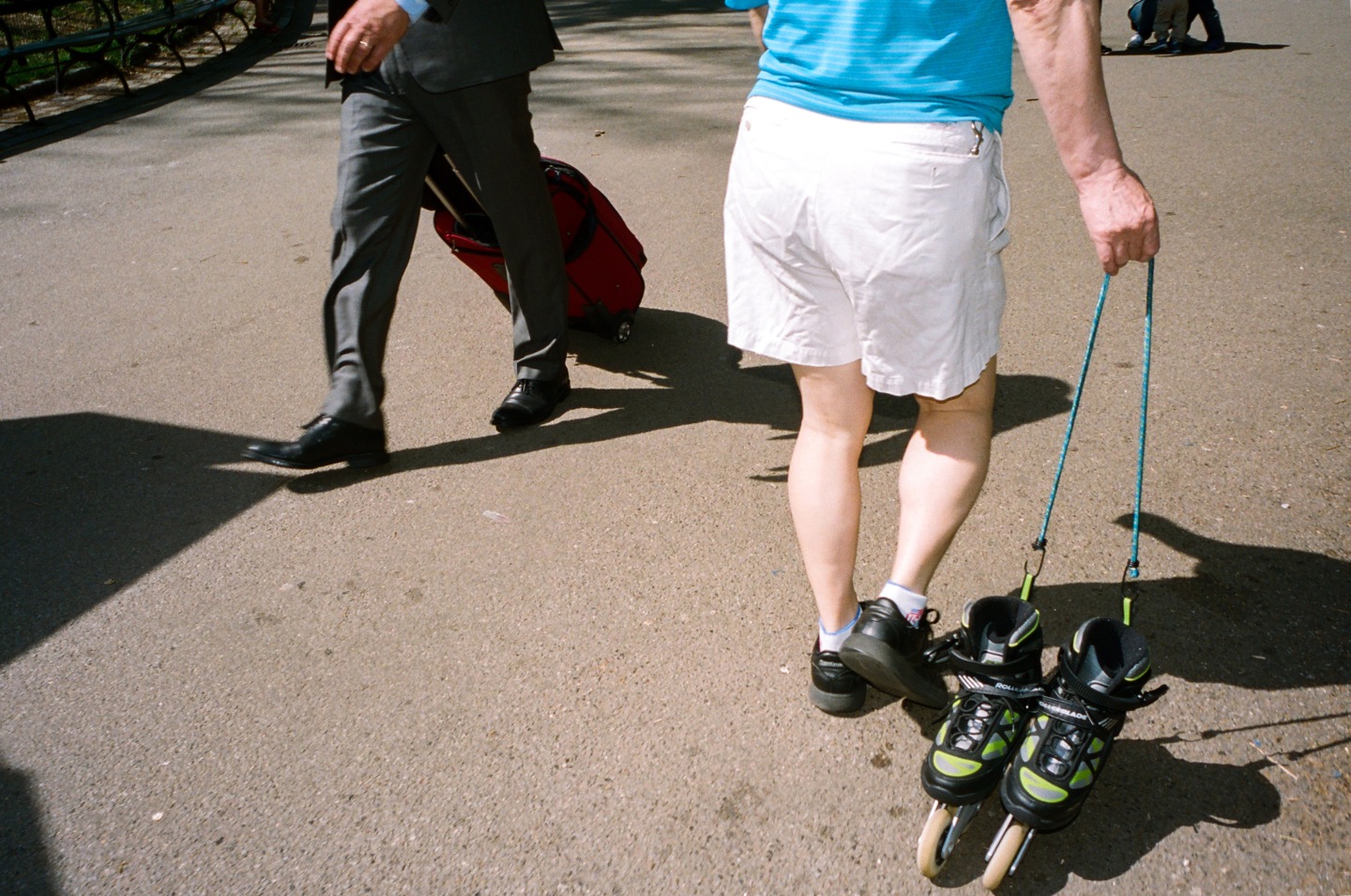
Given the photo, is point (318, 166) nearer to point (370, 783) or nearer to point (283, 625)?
point (283, 625)

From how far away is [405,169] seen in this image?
10.7ft

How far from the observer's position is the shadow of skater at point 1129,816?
6.46 ft

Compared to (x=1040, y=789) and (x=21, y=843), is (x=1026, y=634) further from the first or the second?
(x=21, y=843)

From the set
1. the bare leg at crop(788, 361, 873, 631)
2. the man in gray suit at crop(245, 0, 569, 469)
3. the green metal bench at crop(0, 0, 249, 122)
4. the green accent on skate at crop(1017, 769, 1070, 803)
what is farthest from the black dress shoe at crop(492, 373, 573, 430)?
the green metal bench at crop(0, 0, 249, 122)

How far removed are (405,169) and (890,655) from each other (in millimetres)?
2152

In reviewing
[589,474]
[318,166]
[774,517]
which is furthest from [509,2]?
[318,166]

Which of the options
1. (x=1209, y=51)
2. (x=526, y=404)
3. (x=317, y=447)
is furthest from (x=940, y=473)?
(x=1209, y=51)

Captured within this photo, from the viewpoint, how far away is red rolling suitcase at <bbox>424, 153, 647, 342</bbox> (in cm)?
377

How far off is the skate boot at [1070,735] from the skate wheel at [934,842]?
87mm

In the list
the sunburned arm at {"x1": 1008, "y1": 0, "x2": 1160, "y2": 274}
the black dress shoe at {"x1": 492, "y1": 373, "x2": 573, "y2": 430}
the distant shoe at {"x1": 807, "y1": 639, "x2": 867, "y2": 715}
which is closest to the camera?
the sunburned arm at {"x1": 1008, "y1": 0, "x2": 1160, "y2": 274}

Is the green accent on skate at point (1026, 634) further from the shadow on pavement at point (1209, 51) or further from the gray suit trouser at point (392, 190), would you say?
the shadow on pavement at point (1209, 51)

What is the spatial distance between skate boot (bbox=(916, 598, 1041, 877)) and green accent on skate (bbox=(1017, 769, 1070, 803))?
2.6 inches

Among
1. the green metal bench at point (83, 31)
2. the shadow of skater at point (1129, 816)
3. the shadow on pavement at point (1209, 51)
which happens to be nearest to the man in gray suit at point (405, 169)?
the shadow of skater at point (1129, 816)

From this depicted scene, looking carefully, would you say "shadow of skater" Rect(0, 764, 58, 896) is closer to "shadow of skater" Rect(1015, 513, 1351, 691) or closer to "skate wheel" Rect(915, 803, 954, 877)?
"skate wheel" Rect(915, 803, 954, 877)
